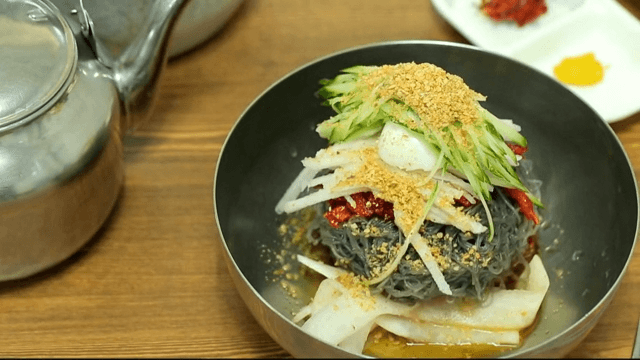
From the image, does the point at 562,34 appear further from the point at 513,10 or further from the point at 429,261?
the point at 429,261

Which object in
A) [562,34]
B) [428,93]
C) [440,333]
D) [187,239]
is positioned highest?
[428,93]

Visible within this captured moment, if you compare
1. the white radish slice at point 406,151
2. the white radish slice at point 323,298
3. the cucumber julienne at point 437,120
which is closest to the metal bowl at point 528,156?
the white radish slice at point 323,298

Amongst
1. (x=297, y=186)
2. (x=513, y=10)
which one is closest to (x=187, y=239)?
(x=297, y=186)

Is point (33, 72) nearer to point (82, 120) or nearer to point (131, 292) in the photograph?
point (82, 120)

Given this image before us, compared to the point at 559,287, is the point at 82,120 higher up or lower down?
higher up

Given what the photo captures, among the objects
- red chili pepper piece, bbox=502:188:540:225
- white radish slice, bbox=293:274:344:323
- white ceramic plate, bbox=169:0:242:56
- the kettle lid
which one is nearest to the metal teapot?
the kettle lid

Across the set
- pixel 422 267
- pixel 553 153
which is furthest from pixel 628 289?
pixel 422 267
